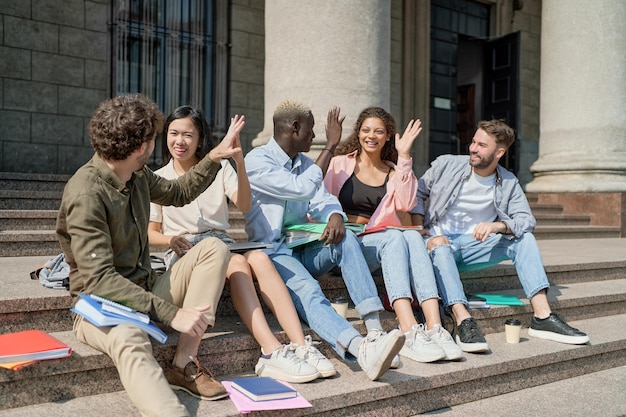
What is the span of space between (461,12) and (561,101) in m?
3.75

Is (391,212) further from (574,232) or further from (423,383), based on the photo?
(574,232)

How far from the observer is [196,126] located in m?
3.66

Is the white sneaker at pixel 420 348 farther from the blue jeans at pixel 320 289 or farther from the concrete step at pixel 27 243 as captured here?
the concrete step at pixel 27 243

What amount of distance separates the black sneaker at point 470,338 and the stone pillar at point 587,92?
20.1 ft

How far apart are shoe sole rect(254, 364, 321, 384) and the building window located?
5.81 meters

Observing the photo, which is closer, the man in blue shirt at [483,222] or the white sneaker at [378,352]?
the white sneaker at [378,352]

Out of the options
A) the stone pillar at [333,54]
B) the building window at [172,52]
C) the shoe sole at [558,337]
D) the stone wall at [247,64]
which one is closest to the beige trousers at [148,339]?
the shoe sole at [558,337]

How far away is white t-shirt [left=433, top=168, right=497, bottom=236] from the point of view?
4.63 metres

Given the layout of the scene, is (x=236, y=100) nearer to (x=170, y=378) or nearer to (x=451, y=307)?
(x=451, y=307)

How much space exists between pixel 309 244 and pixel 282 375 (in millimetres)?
1046

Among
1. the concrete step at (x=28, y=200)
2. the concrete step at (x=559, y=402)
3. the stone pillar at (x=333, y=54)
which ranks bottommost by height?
the concrete step at (x=559, y=402)

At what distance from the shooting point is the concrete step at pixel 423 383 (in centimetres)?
270

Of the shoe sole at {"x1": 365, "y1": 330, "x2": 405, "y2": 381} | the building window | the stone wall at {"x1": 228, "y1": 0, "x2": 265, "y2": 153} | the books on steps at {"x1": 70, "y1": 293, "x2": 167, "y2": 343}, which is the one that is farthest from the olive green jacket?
the stone wall at {"x1": 228, "y1": 0, "x2": 265, "y2": 153}

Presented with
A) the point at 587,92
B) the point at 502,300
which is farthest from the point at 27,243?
the point at 587,92
